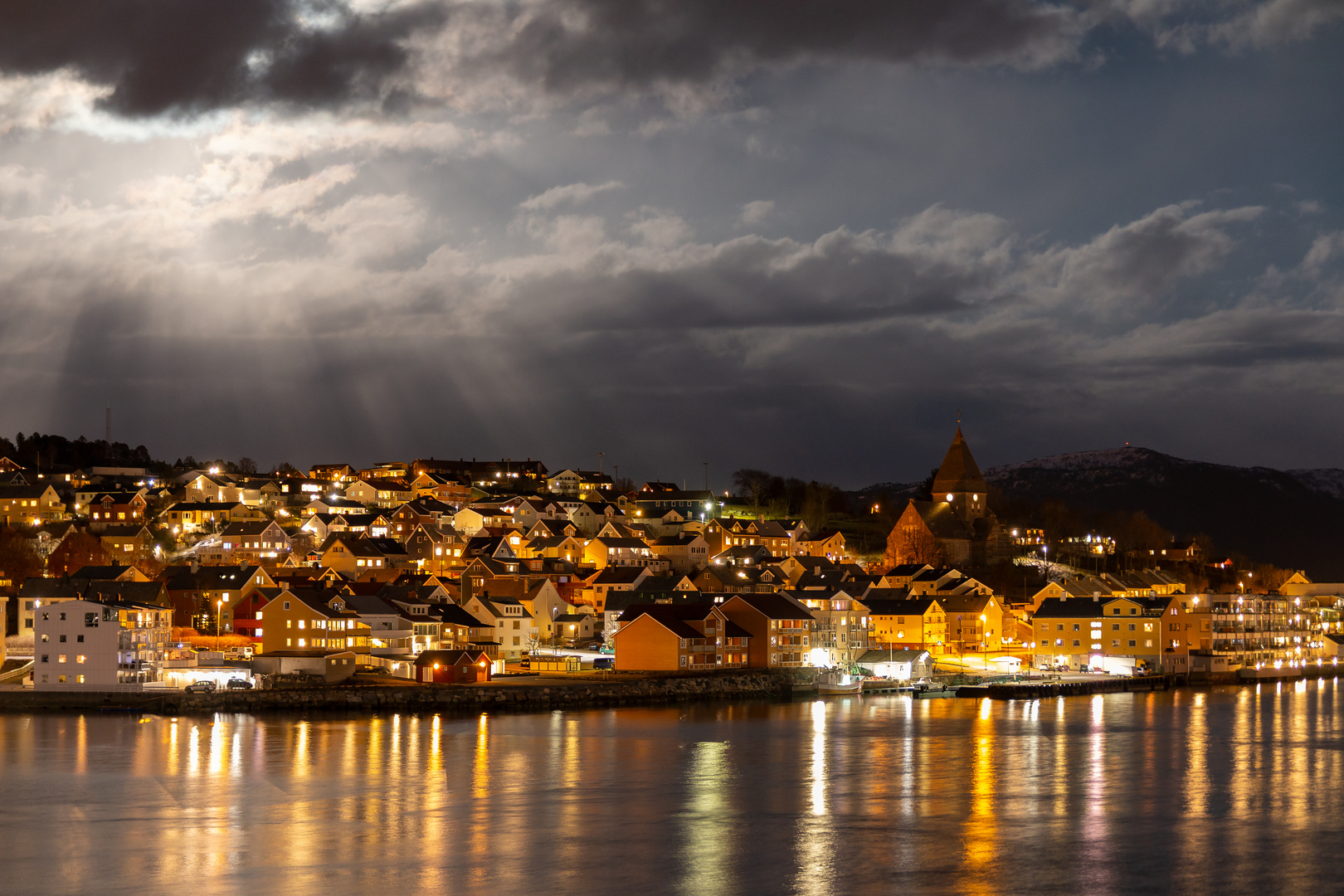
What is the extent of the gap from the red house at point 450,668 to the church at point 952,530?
28.7 meters

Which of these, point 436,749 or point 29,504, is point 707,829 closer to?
point 436,749

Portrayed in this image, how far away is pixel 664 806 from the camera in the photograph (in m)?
22.2

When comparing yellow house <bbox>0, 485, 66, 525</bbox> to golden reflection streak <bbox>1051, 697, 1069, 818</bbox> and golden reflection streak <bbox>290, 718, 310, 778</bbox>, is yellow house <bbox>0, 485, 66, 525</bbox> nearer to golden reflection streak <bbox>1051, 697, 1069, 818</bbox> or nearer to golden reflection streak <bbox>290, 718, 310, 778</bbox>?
golden reflection streak <bbox>290, 718, 310, 778</bbox>

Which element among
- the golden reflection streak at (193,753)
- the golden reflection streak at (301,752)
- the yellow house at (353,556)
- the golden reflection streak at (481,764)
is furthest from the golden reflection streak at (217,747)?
the yellow house at (353,556)

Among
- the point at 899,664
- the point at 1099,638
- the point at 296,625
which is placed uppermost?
the point at 296,625

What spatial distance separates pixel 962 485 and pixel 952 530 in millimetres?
6247

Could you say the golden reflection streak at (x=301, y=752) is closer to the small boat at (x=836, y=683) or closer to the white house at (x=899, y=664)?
the small boat at (x=836, y=683)

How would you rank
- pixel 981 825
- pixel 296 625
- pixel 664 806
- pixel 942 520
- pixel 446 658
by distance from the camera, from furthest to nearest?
pixel 942 520 < pixel 296 625 < pixel 446 658 < pixel 664 806 < pixel 981 825

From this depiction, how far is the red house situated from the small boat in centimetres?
1012

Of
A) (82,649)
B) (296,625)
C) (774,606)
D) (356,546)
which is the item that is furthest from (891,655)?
(82,649)

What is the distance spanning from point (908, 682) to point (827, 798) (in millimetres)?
21320

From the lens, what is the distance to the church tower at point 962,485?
7056cm

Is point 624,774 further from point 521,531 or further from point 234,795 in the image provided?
point 521,531

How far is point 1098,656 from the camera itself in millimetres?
48188
